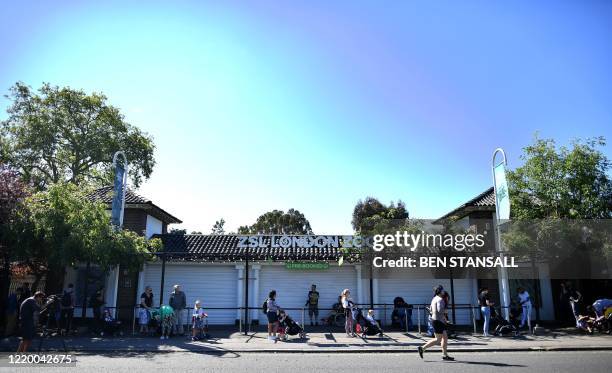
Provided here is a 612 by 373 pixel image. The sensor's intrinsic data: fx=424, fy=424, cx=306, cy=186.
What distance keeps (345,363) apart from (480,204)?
1303 cm

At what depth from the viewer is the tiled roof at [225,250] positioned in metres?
18.6

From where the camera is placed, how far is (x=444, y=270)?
18109 mm

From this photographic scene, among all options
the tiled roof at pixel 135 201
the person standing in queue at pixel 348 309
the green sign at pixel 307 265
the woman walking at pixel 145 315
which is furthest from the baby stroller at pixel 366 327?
the tiled roof at pixel 135 201

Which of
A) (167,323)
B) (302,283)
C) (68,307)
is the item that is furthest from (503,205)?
(68,307)

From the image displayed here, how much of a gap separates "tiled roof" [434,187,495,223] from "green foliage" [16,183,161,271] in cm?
1333

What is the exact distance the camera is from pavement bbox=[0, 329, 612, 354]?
36.6ft

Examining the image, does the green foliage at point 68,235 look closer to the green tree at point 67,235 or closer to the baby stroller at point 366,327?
the green tree at point 67,235

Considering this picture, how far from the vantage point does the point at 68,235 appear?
45.8 ft

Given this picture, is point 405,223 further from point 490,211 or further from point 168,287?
point 168,287

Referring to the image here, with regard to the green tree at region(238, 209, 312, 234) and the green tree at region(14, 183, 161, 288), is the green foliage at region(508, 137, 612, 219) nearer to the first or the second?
the green tree at region(14, 183, 161, 288)

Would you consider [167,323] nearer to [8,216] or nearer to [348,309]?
[348,309]

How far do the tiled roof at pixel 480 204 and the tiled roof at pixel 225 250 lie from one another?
5.96 metres

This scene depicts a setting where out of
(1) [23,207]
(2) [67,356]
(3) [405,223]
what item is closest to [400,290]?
(3) [405,223]

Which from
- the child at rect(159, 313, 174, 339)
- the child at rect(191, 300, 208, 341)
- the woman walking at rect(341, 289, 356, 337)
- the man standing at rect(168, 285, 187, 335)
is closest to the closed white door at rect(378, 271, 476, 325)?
the woman walking at rect(341, 289, 356, 337)
